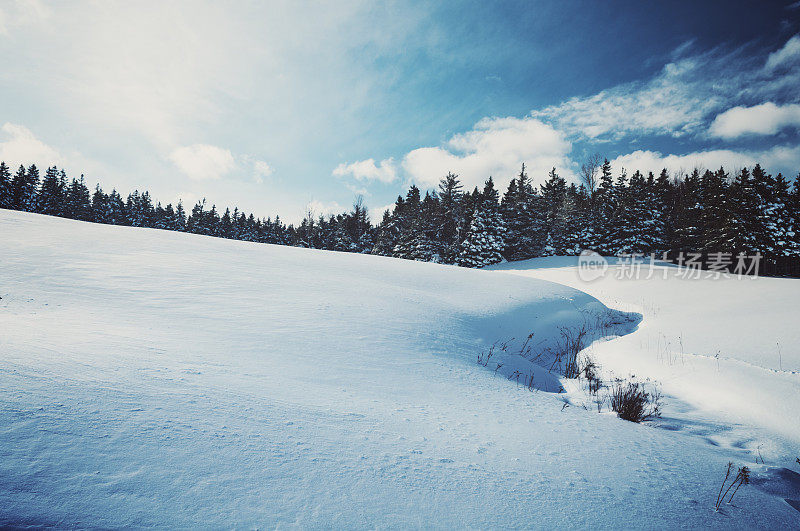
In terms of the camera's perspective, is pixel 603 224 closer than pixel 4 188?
Yes

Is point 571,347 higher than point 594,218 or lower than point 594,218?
lower

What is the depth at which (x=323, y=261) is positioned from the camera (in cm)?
949

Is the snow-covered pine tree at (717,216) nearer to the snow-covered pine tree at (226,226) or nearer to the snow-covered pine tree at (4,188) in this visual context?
the snow-covered pine tree at (226,226)

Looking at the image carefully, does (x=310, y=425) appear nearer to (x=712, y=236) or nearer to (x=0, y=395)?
(x=0, y=395)

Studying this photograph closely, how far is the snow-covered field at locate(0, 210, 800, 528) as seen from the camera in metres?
1.43

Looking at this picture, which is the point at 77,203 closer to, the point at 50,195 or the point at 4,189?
the point at 50,195

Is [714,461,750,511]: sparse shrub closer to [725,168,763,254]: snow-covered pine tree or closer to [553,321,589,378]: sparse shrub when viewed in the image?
[553,321,589,378]: sparse shrub

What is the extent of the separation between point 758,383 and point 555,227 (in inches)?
1245

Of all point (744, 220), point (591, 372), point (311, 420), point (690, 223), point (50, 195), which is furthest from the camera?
point (50, 195)

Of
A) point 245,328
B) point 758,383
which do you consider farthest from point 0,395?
point 758,383

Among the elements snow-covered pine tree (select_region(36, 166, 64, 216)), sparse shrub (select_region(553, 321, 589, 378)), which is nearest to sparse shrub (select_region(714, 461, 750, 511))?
sparse shrub (select_region(553, 321, 589, 378))

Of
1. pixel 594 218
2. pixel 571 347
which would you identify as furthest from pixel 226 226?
pixel 571 347

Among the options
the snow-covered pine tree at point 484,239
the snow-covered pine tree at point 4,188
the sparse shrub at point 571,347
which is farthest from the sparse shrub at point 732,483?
the snow-covered pine tree at point 4,188

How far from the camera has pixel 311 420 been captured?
7.18 ft
